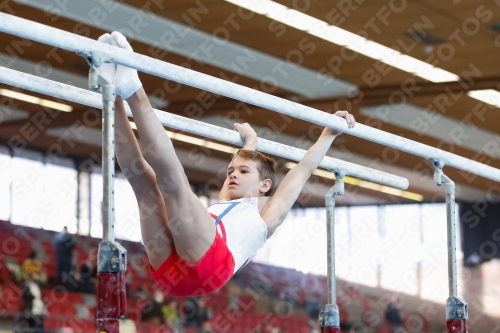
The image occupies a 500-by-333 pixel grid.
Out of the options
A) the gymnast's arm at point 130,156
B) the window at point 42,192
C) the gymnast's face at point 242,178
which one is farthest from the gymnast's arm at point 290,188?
the window at point 42,192

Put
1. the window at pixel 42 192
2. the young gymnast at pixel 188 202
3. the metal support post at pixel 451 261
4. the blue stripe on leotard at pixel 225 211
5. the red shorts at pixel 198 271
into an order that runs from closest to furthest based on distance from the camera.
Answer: the young gymnast at pixel 188 202, the red shorts at pixel 198 271, the blue stripe on leotard at pixel 225 211, the metal support post at pixel 451 261, the window at pixel 42 192

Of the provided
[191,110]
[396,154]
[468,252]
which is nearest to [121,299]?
[191,110]

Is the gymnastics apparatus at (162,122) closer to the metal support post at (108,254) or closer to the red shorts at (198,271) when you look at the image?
the metal support post at (108,254)

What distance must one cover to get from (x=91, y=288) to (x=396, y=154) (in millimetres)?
6719

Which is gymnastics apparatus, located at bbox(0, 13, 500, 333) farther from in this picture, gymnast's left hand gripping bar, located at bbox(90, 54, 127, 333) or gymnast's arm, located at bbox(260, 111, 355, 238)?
gymnast's arm, located at bbox(260, 111, 355, 238)

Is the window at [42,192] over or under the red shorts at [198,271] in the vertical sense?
over

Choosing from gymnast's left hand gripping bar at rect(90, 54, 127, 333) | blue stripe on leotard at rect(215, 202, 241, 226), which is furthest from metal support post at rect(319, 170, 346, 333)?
gymnast's left hand gripping bar at rect(90, 54, 127, 333)

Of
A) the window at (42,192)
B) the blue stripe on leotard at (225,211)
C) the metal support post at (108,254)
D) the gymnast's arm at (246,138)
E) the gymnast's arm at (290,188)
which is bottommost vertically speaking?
the metal support post at (108,254)

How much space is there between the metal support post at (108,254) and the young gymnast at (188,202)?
4.1 inches

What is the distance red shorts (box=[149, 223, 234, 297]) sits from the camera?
333cm

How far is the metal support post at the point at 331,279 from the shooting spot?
4.15m

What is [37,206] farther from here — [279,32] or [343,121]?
[343,121]

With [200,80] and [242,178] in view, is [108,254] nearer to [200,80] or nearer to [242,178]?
[200,80]

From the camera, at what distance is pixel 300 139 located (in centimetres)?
1456
